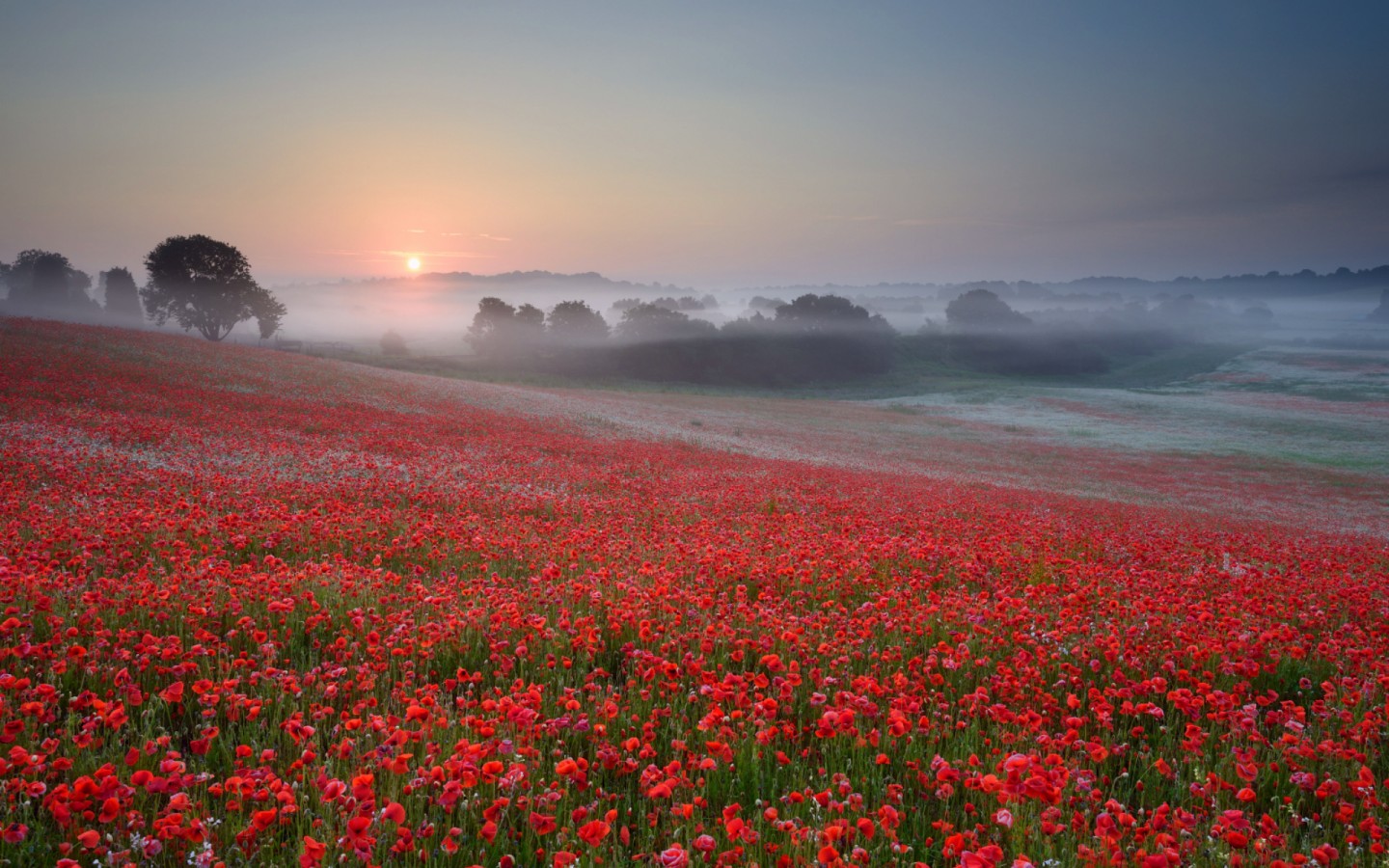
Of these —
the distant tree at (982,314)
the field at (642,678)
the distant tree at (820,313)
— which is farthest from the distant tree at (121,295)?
the distant tree at (982,314)

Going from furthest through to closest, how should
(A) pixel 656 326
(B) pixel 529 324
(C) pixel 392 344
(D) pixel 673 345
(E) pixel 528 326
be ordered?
(C) pixel 392 344 < (A) pixel 656 326 < (B) pixel 529 324 < (E) pixel 528 326 < (D) pixel 673 345

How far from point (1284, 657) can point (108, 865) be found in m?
8.13

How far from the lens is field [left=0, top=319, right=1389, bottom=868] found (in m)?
3.01

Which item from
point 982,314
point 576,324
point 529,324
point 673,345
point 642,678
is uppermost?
point 982,314

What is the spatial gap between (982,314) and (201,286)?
150m

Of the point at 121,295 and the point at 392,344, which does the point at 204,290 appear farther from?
the point at 121,295

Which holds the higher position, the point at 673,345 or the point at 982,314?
the point at 982,314

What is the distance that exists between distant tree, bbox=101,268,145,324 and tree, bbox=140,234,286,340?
222ft

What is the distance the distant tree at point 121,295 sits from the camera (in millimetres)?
122500

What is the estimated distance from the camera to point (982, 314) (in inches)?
6289

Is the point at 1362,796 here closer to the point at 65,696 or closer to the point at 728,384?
the point at 65,696

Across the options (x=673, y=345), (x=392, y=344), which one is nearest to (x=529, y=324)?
(x=673, y=345)

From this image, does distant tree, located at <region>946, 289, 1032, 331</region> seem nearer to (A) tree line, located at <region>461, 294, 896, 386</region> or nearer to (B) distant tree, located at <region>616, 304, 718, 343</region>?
(A) tree line, located at <region>461, 294, 896, 386</region>

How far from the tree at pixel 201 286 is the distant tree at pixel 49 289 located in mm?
57283
